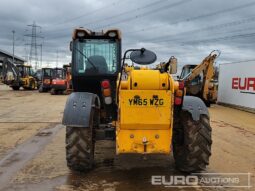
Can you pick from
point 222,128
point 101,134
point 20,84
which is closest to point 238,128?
point 222,128

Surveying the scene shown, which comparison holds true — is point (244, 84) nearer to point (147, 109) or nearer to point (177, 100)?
point (177, 100)

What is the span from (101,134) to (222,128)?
769 cm

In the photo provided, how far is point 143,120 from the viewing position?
6.43 metres

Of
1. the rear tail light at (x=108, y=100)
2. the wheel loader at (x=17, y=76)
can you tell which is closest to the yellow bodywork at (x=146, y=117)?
the rear tail light at (x=108, y=100)

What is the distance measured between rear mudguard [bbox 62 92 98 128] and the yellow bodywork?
65cm

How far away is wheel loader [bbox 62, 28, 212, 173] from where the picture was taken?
6.44m

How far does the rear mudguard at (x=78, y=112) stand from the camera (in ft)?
22.1

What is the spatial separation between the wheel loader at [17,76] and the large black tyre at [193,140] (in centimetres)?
3546

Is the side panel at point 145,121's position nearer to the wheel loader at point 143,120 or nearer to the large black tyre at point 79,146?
the wheel loader at point 143,120

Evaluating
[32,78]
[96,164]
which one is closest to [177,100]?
[96,164]

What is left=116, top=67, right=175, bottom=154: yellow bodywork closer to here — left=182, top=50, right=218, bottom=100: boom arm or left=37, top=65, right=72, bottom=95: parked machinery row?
left=182, top=50, right=218, bottom=100: boom arm

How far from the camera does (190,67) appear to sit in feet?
83.8

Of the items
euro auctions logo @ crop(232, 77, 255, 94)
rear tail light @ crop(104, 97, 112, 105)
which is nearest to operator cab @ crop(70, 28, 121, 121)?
rear tail light @ crop(104, 97, 112, 105)

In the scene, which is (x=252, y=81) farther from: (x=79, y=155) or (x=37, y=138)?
(x=79, y=155)
